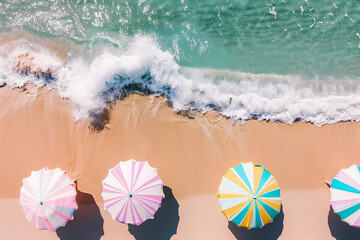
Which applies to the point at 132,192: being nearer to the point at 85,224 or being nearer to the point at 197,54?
the point at 85,224

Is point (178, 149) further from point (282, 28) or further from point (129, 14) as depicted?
point (282, 28)

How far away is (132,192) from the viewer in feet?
25.5

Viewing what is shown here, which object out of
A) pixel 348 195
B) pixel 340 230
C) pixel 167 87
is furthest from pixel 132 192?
pixel 340 230

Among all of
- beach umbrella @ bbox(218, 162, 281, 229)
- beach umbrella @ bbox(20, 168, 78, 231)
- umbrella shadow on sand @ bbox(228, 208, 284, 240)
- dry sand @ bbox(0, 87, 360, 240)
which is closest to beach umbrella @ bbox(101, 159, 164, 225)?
dry sand @ bbox(0, 87, 360, 240)

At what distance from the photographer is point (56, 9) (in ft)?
31.2

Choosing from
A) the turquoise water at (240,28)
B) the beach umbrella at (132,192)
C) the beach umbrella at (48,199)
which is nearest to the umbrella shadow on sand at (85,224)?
the beach umbrella at (48,199)

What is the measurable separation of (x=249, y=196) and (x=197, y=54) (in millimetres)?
4917

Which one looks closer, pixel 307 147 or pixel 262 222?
pixel 262 222

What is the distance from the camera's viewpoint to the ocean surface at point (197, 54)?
30.3 feet

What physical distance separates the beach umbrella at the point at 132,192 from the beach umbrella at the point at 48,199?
113cm

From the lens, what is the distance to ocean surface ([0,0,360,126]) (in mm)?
9234

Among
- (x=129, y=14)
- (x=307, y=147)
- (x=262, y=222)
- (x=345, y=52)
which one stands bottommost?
(x=262, y=222)

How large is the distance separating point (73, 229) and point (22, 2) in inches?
304

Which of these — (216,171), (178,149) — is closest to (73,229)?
(178,149)
